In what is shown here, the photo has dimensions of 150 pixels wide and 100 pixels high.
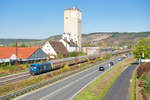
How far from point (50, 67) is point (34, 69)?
830cm

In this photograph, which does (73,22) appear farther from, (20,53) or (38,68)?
(38,68)

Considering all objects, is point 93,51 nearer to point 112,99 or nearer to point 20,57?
point 20,57

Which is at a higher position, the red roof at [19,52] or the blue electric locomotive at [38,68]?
the red roof at [19,52]

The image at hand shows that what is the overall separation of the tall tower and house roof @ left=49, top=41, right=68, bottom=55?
1301 cm

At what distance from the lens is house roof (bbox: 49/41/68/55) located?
94375 millimetres

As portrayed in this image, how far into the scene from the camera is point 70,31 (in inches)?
4451

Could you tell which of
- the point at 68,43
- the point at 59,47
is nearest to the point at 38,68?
the point at 59,47

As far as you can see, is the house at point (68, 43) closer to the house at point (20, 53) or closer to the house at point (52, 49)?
the house at point (52, 49)

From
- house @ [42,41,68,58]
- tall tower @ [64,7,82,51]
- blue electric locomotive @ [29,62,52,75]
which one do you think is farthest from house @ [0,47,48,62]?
tall tower @ [64,7,82,51]

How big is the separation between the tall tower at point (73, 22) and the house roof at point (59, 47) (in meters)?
13.0

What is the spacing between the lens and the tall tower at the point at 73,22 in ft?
364

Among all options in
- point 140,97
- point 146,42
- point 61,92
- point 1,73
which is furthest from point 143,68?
point 1,73

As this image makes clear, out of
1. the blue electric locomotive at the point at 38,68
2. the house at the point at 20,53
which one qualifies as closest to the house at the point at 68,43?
the house at the point at 20,53

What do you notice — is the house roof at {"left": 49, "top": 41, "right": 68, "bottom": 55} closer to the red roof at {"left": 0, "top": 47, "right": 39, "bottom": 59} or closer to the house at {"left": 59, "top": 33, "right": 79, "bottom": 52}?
the house at {"left": 59, "top": 33, "right": 79, "bottom": 52}
